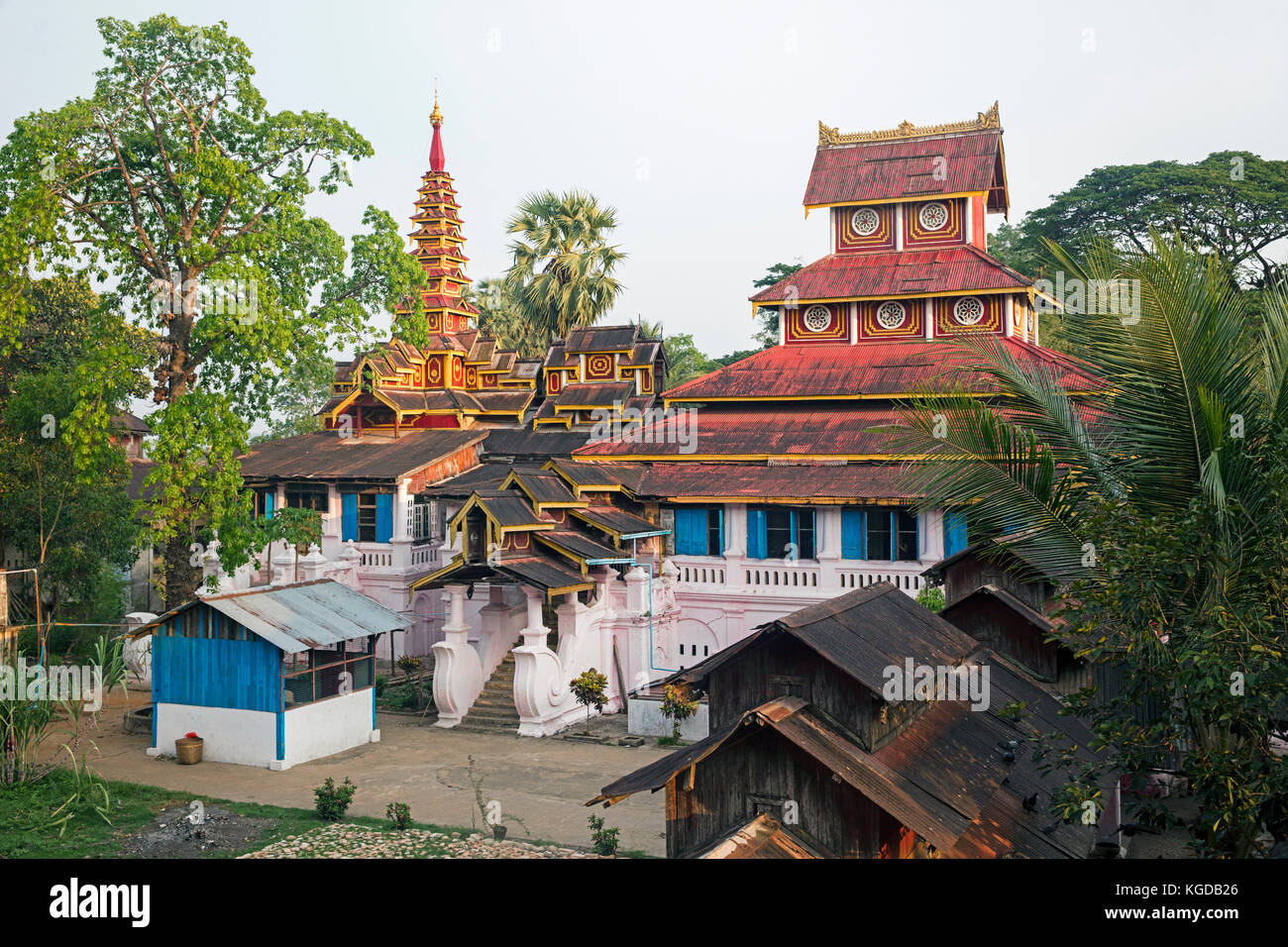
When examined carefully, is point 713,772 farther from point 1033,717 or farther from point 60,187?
point 60,187

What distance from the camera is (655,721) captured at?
22391 mm

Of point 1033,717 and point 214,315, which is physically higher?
point 214,315

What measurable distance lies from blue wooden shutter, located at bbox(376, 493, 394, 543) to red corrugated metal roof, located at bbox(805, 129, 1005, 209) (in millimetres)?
14680

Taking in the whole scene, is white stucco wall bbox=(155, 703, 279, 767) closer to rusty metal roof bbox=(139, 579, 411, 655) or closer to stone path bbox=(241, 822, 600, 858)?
rusty metal roof bbox=(139, 579, 411, 655)

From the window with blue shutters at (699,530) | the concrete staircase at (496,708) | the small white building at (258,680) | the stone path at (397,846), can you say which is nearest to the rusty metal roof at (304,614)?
the small white building at (258,680)

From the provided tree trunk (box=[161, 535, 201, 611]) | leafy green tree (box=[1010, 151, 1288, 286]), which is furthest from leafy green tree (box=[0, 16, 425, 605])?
leafy green tree (box=[1010, 151, 1288, 286])

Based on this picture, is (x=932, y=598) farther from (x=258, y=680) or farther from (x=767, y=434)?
(x=258, y=680)

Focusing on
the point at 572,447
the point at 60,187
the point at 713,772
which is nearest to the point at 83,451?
the point at 60,187

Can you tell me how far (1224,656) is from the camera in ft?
26.3

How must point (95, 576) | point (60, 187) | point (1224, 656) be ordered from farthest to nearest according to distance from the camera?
point (95, 576) → point (60, 187) → point (1224, 656)

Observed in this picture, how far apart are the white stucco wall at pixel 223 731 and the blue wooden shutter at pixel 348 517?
11394 mm

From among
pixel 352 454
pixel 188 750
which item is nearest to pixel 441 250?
pixel 352 454
